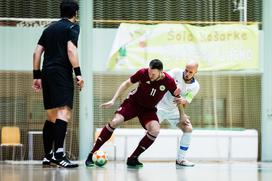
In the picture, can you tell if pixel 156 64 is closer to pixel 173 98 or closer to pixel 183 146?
pixel 173 98

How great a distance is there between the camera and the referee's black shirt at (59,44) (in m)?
6.79

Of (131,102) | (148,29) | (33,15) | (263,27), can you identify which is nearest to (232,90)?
(263,27)

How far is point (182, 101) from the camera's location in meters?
8.12

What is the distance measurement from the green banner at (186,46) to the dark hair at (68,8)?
19.7 feet

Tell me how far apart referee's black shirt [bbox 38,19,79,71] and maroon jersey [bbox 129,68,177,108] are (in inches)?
53.2

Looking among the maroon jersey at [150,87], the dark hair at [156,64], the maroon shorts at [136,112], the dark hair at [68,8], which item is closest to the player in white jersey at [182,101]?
the maroon jersey at [150,87]

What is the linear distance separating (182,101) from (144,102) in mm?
543

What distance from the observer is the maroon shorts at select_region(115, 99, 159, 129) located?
804 centimetres

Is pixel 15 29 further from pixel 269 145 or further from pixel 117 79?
pixel 269 145

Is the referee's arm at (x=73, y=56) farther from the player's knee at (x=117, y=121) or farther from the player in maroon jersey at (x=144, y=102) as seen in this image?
the player's knee at (x=117, y=121)

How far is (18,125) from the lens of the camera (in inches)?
508

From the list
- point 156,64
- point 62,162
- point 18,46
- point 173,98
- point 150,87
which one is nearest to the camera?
point 62,162

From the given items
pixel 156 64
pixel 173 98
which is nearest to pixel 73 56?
pixel 156 64

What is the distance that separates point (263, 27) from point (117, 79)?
3470 mm
